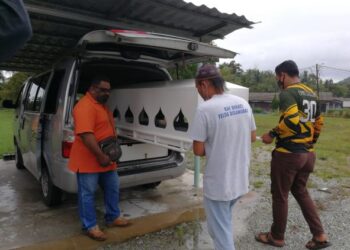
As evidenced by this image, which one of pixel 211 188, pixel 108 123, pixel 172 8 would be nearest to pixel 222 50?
pixel 172 8

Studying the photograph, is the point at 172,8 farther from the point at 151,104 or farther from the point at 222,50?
the point at 151,104

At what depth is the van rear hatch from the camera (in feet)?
11.0

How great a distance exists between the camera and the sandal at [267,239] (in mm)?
3615

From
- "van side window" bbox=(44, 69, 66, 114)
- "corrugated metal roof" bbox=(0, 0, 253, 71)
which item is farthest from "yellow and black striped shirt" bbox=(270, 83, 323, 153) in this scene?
"van side window" bbox=(44, 69, 66, 114)

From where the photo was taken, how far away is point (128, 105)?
425 cm

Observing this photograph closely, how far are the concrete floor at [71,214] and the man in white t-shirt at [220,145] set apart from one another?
1.41m

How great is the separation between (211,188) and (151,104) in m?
1.44

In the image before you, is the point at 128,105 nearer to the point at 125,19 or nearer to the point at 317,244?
the point at 125,19

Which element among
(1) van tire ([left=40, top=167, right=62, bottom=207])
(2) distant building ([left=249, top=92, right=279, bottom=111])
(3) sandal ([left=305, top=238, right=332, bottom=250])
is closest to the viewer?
(3) sandal ([left=305, top=238, right=332, bottom=250])

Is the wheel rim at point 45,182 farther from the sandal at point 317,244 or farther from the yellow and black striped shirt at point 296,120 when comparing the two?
the sandal at point 317,244

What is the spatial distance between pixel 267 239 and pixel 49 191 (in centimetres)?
272

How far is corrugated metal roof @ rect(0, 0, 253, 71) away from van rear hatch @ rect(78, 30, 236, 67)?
1.00ft

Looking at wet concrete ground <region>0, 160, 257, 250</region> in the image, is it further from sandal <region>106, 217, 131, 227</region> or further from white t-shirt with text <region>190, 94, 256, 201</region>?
white t-shirt with text <region>190, 94, 256, 201</region>

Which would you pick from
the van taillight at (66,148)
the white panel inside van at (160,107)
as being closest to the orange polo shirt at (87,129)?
the van taillight at (66,148)
